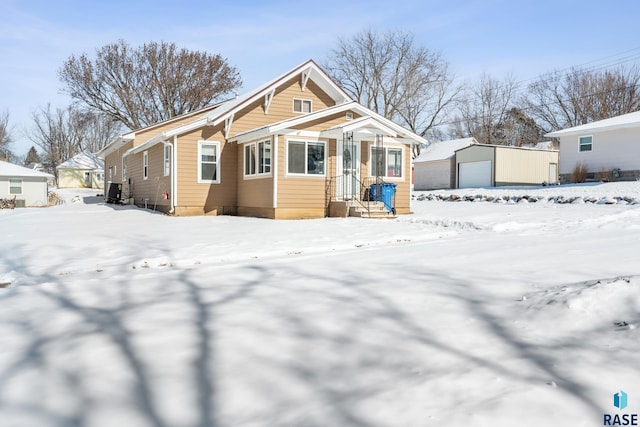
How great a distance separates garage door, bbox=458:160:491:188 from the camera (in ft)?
93.7

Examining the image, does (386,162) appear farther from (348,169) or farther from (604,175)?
(604,175)

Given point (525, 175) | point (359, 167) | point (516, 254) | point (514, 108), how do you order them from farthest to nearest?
1. point (514, 108)
2. point (525, 175)
3. point (359, 167)
4. point (516, 254)

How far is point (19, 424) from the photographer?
2.40m

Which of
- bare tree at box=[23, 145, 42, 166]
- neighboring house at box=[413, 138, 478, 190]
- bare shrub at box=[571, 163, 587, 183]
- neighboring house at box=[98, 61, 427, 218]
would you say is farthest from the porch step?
bare tree at box=[23, 145, 42, 166]

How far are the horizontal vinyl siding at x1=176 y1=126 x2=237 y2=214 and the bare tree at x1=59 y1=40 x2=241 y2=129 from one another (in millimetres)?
19536

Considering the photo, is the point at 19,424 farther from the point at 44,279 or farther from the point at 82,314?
the point at 44,279

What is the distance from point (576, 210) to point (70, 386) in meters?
14.2

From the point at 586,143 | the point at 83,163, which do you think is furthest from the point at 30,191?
the point at 586,143

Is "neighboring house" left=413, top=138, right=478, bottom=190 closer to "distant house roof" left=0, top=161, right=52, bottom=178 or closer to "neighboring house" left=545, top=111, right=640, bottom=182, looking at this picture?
"neighboring house" left=545, top=111, right=640, bottom=182

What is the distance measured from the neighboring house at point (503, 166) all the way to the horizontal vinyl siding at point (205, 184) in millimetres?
17661

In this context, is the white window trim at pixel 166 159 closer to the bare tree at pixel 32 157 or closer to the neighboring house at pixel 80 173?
the neighboring house at pixel 80 173

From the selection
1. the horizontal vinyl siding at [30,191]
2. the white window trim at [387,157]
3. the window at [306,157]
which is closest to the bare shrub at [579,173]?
the white window trim at [387,157]

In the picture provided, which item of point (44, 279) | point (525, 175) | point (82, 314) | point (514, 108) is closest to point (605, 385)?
point (82, 314)

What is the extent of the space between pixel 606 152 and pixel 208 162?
19042mm
